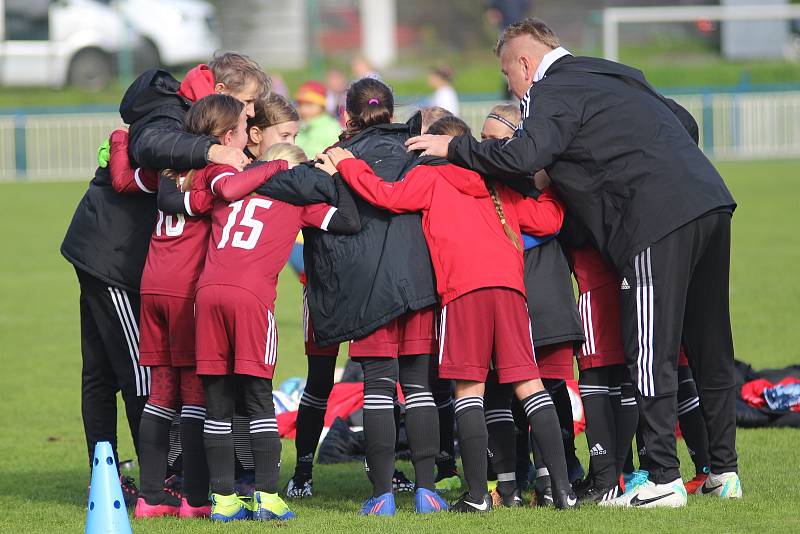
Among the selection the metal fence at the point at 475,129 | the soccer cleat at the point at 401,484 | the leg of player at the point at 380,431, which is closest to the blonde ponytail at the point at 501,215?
the leg of player at the point at 380,431

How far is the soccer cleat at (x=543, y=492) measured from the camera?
219 inches

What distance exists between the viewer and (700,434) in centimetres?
601

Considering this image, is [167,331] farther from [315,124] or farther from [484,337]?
[315,124]

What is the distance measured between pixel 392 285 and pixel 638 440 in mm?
1629

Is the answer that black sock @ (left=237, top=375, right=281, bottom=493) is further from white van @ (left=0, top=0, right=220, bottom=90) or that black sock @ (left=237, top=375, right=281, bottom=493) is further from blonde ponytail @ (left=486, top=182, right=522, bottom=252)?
white van @ (left=0, top=0, right=220, bottom=90)

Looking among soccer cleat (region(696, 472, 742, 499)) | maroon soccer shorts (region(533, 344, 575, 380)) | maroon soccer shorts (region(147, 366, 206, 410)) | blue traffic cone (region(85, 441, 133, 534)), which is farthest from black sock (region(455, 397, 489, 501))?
blue traffic cone (region(85, 441, 133, 534))

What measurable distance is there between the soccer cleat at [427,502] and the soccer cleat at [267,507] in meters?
0.58

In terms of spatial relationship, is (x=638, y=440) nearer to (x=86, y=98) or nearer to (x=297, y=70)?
(x=86, y=98)

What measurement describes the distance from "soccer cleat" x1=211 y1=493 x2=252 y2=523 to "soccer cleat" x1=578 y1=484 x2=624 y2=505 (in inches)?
59.4

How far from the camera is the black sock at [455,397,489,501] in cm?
536

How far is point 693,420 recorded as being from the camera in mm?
6008

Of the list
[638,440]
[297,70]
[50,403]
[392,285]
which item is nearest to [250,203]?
[392,285]

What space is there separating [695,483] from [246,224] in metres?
2.42

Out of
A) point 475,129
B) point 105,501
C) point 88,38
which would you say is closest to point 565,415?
point 105,501
